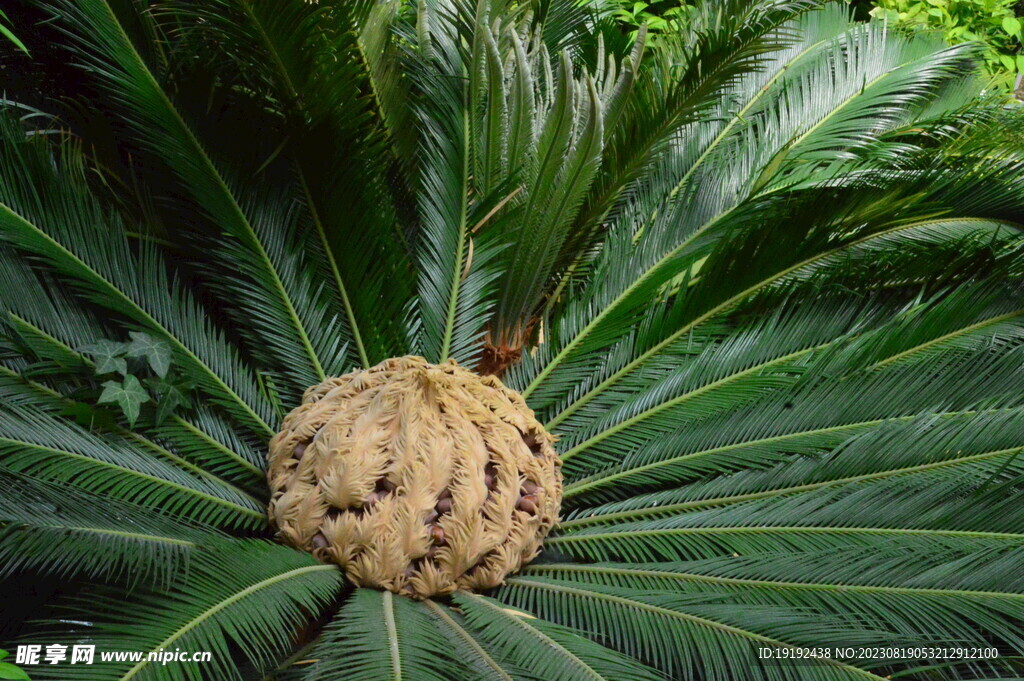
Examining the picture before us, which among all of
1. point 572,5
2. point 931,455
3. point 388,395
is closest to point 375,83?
point 572,5

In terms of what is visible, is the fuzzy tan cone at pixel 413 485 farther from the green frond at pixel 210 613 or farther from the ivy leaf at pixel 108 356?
the ivy leaf at pixel 108 356

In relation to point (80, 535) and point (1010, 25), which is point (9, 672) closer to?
point (80, 535)

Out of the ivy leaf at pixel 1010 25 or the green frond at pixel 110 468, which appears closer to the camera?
the green frond at pixel 110 468

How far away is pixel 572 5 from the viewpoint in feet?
12.0

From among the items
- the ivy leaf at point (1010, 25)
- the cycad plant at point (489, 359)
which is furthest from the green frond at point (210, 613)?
the ivy leaf at point (1010, 25)

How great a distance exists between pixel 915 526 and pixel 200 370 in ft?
6.76

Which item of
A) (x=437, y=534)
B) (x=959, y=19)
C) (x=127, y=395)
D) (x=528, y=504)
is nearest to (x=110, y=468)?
(x=127, y=395)

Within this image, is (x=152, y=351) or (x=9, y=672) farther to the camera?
(x=152, y=351)

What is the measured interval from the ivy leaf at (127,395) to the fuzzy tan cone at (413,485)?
389 mm

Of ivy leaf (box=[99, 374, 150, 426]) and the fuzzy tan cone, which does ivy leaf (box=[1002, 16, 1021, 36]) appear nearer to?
the fuzzy tan cone

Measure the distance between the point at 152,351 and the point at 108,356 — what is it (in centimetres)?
12

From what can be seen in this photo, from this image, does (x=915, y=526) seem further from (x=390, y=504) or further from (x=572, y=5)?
(x=572, y=5)

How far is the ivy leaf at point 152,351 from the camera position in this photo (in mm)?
2387

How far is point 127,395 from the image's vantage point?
2307 millimetres
